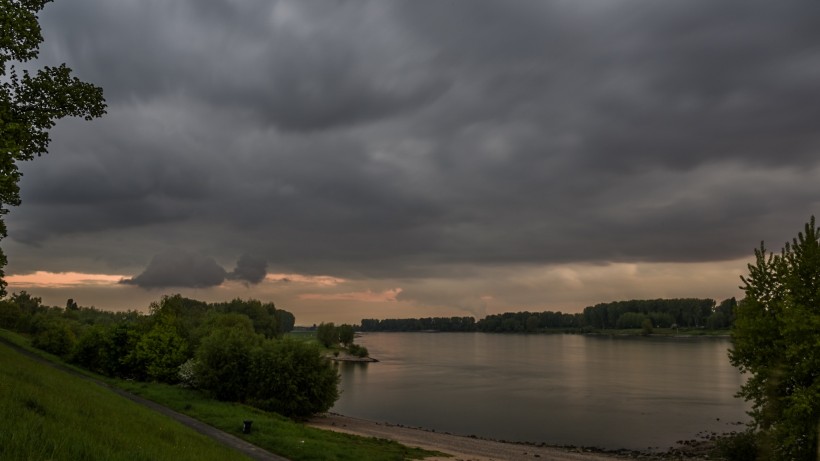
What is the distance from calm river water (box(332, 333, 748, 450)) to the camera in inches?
2270

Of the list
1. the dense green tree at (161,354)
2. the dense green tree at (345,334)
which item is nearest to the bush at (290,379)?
the dense green tree at (161,354)

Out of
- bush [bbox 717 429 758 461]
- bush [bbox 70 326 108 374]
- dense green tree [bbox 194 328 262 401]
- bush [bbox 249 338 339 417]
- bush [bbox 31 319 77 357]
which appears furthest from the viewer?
bush [bbox 31 319 77 357]

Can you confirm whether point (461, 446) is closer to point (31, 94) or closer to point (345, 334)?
point (31, 94)

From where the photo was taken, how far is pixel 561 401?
248 ft

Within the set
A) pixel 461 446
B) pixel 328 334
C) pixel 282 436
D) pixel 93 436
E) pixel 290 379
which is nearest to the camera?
pixel 93 436

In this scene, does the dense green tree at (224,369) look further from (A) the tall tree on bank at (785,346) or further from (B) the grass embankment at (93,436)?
(A) the tall tree on bank at (785,346)

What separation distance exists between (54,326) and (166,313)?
85.6 ft

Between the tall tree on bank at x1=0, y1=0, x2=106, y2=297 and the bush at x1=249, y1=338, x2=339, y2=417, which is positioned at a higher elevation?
the tall tree on bank at x1=0, y1=0, x2=106, y2=297

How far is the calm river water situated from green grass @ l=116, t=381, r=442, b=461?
26.9 meters

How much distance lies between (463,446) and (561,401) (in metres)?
37.4

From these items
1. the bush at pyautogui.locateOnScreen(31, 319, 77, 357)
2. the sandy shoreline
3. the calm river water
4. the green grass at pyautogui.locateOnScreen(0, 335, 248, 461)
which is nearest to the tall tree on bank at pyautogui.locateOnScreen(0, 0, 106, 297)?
the green grass at pyautogui.locateOnScreen(0, 335, 248, 461)

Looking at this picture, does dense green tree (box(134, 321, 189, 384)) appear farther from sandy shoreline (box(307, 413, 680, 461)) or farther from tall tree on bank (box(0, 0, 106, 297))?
tall tree on bank (box(0, 0, 106, 297))

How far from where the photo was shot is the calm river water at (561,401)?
189 ft

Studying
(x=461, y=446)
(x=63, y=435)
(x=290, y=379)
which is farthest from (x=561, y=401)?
(x=63, y=435)
